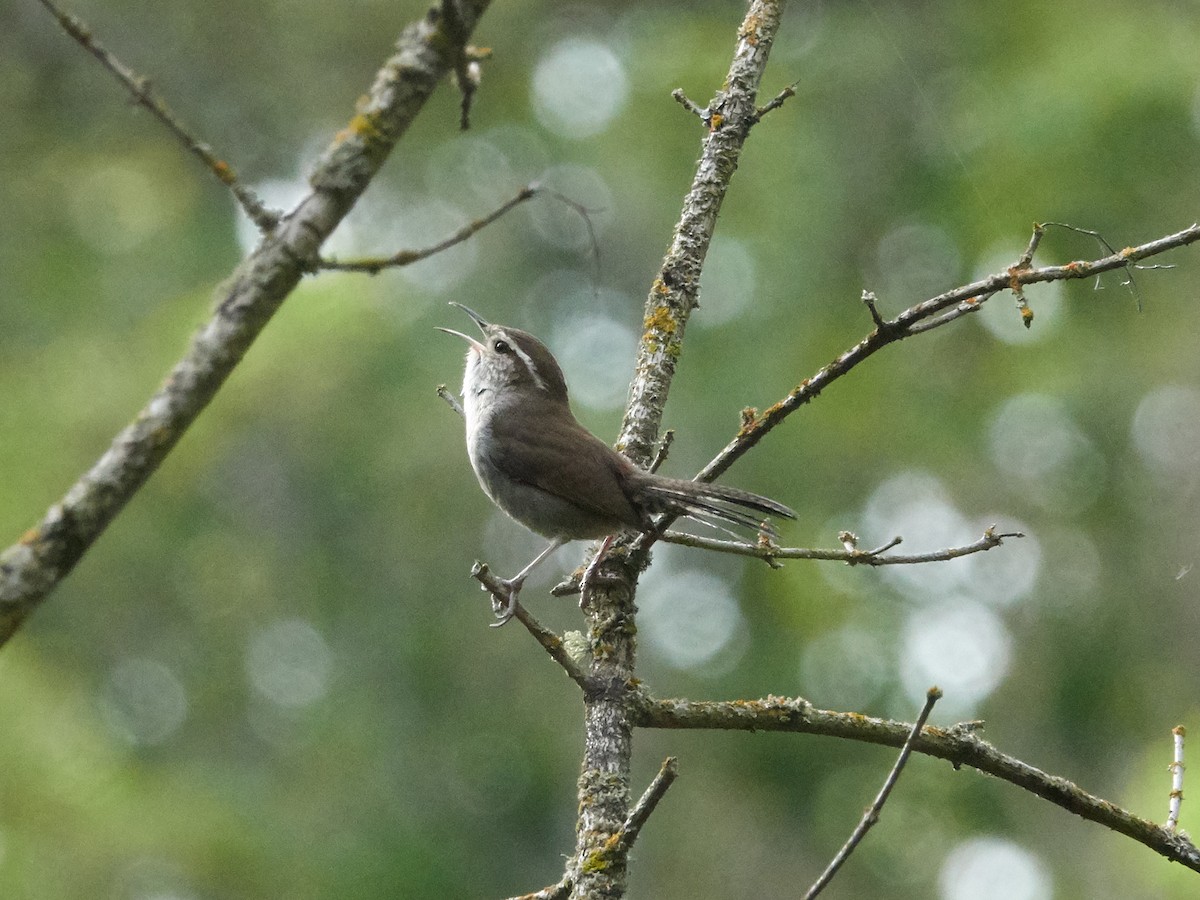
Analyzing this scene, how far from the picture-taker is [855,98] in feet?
30.8

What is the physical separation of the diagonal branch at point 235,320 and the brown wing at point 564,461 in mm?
1608

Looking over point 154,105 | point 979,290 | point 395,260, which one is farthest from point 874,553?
point 154,105

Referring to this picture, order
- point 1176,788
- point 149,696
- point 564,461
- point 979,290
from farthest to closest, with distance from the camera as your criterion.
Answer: point 149,696
point 564,461
point 1176,788
point 979,290

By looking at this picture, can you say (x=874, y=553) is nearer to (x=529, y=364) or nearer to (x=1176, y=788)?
(x=1176, y=788)

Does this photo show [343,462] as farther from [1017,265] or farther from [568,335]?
[1017,265]

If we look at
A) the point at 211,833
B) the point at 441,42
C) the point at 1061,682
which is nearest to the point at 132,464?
the point at 441,42

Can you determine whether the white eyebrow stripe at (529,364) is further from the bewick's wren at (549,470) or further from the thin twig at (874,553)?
the thin twig at (874,553)

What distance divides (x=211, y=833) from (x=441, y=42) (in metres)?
5.18

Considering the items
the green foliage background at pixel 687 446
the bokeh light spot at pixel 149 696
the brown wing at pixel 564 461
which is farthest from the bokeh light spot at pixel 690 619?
the brown wing at pixel 564 461

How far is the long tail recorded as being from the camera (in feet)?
11.1

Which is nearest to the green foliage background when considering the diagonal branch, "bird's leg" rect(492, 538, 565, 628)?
"bird's leg" rect(492, 538, 565, 628)

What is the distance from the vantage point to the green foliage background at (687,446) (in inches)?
318

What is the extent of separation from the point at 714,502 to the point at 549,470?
83cm

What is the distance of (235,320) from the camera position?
1.94 m
